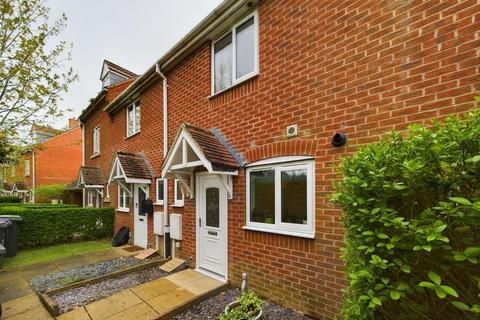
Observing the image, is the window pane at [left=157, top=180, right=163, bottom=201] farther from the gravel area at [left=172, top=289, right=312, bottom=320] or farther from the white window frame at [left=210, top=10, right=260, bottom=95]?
the gravel area at [left=172, top=289, right=312, bottom=320]

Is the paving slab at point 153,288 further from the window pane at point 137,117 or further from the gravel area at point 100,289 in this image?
the window pane at point 137,117

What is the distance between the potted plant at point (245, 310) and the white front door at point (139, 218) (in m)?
6.02

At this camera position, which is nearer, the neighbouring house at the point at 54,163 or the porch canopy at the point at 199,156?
the porch canopy at the point at 199,156

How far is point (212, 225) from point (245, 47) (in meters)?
4.42

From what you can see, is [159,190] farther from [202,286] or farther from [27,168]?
[27,168]

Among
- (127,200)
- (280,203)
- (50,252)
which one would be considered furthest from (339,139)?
(50,252)

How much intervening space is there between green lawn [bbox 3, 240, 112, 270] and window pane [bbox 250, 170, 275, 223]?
7.67m

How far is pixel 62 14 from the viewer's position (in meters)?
10.0

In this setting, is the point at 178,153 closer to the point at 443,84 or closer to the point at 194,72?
the point at 194,72

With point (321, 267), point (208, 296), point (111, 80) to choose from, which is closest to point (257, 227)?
point (321, 267)

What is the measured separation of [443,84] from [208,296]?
5.32m

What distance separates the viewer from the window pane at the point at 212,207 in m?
5.99

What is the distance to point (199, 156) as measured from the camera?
198 inches

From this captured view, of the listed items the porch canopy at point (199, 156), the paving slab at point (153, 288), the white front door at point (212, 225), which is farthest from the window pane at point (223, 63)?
the paving slab at point (153, 288)
